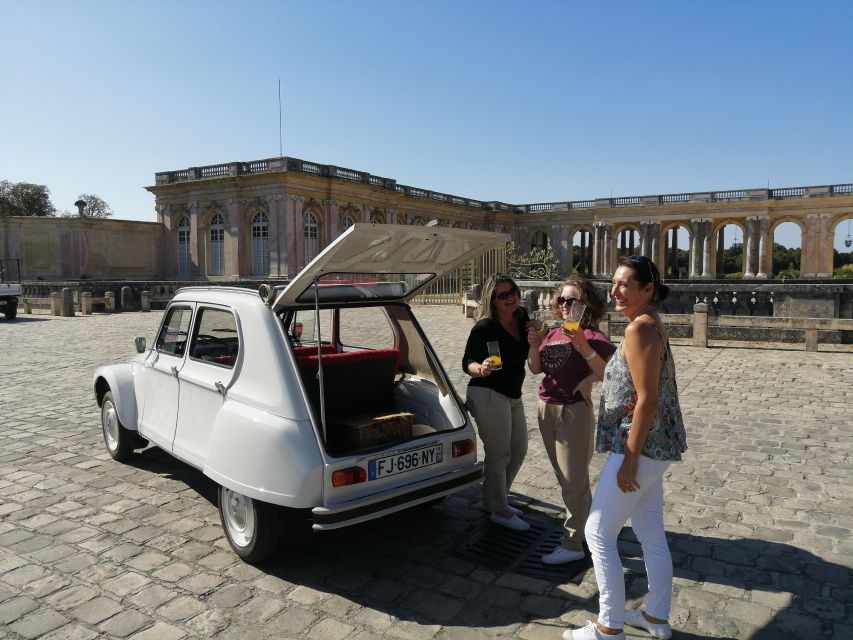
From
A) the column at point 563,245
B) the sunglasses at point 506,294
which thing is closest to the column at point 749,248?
the column at point 563,245

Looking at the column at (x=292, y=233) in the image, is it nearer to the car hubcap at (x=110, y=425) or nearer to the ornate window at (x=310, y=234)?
the ornate window at (x=310, y=234)

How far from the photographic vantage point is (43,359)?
12.8 m

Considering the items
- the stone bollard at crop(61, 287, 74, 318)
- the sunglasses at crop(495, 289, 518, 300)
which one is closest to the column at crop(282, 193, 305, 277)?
the stone bollard at crop(61, 287, 74, 318)

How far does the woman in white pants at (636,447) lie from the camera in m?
2.80

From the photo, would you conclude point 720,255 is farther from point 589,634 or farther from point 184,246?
point 589,634

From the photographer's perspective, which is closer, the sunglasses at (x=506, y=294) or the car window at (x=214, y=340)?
the sunglasses at (x=506, y=294)

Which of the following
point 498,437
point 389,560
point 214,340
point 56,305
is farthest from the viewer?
point 56,305

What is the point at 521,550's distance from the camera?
409 cm

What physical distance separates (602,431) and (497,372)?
125 centimetres

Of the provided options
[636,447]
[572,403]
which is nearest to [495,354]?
[572,403]

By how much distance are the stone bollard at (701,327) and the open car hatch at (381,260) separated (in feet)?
37.3

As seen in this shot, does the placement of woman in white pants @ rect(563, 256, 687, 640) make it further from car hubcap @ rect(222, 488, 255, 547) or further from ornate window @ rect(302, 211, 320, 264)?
ornate window @ rect(302, 211, 320, 264)

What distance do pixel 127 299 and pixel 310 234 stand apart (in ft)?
43.0

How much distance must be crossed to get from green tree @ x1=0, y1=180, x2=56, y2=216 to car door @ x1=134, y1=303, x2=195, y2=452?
5923cm
